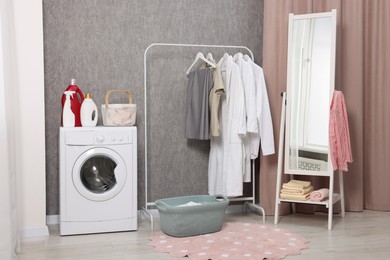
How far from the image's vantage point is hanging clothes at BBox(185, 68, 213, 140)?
412 centimetres

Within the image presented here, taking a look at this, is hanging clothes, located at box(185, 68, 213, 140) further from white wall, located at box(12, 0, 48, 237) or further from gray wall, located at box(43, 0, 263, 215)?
white wall, located at box(12, 0, 48, 237)

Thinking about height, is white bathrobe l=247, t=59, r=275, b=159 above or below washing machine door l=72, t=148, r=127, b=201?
above

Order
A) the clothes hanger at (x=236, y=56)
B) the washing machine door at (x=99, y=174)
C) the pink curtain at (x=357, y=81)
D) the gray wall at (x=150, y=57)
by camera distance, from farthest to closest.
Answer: the pink curtain at (x=357, y=81) < the clothes hanger at (x=236, y=56) < the gray wall at (x=150, y=57) < the washing machine door at (x=99, y=174)

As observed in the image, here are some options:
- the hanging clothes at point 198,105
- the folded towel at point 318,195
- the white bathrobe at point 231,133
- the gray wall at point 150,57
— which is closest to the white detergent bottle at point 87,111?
the gray wall at point 150,57

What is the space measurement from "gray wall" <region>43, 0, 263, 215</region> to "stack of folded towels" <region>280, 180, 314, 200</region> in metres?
0.73

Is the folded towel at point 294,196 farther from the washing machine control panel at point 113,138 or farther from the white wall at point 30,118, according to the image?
the white wall at point 30,118

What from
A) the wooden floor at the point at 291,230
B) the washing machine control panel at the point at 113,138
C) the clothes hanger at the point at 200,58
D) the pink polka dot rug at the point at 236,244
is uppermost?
the clothes hanger at the point at 200,58

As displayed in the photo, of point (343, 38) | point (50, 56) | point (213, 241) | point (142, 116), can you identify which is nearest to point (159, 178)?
point (142, 116)

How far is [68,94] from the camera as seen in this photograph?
3.86 meters

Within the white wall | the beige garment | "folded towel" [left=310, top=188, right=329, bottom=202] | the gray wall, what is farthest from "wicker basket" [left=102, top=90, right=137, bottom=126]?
"folded towel" [left=310, top=188, right=329, bottom=202]

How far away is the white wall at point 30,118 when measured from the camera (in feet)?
12.0

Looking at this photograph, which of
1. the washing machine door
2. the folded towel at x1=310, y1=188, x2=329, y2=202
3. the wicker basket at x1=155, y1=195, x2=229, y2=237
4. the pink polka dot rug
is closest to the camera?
the pink polka dot rug

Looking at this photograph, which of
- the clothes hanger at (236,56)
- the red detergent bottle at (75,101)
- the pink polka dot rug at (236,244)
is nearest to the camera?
the pink polka dot rug at (236,244)

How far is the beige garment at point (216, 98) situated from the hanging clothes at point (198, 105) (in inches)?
1.5
